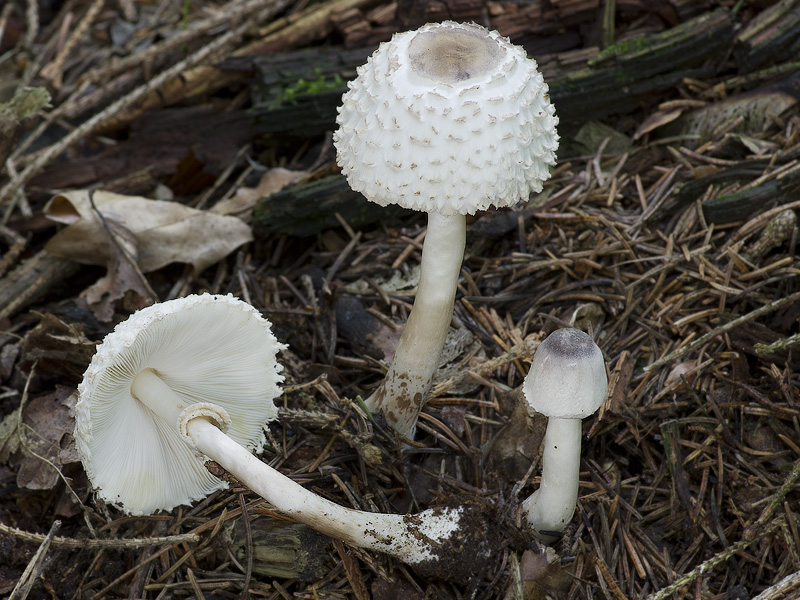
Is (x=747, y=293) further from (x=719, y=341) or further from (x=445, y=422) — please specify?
(x=445, y=422)

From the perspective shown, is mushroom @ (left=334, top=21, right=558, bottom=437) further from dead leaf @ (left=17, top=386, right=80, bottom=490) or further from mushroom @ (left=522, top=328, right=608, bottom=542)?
dead leaf @ (left=17, top=386, right=80, bottom=490)

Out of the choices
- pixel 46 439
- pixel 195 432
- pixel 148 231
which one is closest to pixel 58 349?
pixel 46 439

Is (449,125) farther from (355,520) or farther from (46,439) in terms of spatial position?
(46,439)

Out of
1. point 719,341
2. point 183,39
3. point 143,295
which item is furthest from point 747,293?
point 183,39

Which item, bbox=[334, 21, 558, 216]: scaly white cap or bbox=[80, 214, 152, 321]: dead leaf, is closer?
bbox=[334, 21, 558, 216]: scaly white cap

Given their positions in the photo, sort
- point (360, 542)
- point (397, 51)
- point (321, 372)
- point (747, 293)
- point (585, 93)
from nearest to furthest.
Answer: point (397, 51) → point (360, 542) → point (747, 293) → point (321, 372) → point (585, 93)

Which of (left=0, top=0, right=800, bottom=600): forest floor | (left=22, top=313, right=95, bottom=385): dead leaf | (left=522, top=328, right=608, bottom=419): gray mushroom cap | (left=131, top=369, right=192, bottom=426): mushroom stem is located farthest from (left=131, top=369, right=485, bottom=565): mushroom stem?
(left=22, top=313, right=95, bottom=385): dead leaf
